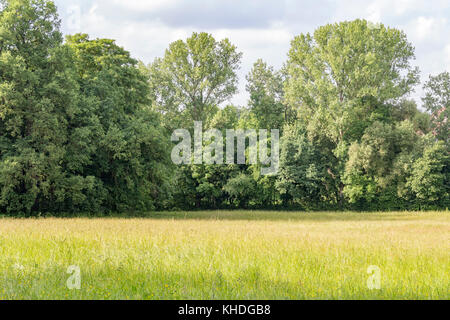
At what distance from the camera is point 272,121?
49750 mm

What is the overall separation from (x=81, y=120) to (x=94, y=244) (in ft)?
59.8

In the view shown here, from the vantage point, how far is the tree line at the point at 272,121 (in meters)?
29.8

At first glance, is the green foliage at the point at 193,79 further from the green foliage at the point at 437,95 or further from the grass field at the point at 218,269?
the grass field at the point at 218,269

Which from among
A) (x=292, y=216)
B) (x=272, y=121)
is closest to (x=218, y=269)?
(x=292, y=216)

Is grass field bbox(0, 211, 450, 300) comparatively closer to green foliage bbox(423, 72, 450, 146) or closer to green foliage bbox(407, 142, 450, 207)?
green foliage bbox(407, 142, 450, 207)

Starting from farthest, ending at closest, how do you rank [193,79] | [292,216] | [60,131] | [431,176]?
[193,79] → [431,176] → [292,216] → [60,131]

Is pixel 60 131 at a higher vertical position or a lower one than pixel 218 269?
higher

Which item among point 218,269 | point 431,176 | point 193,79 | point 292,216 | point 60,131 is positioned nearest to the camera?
point 218,269

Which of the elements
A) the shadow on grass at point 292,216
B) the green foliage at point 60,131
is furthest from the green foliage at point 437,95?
the green foliage at point 60,131

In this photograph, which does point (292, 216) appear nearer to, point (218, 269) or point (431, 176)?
point (431, 176)

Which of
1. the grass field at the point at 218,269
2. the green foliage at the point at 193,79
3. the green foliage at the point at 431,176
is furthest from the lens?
the green foliage at the point at 193,79
